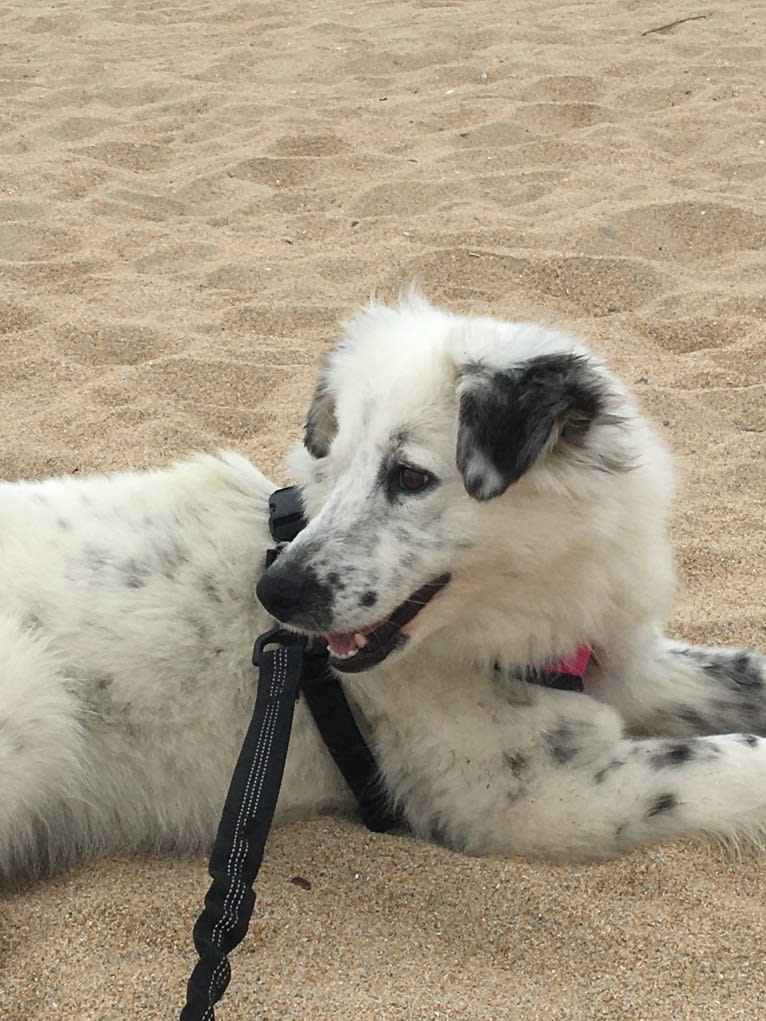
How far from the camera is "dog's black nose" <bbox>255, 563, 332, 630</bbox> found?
265cm

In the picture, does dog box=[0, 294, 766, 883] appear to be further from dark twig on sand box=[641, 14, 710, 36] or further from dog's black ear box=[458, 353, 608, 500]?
dark twig on sand box=[641, 14, 710, 36]

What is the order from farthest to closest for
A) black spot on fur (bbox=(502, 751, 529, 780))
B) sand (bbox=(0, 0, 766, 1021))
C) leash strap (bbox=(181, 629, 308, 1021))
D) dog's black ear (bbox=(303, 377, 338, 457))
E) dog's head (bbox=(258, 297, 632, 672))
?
dog's black ear (bbox=(303, 377, 338, 457)) → black spot on fur (bbox=(502, 751, 529, 780)) → dog's head (bbox=(258, 297, 632, 672)) → sand (bbox=(0, 0, 766, 1021)) → leash strap (bbox=(181, 629, 308, 1021))

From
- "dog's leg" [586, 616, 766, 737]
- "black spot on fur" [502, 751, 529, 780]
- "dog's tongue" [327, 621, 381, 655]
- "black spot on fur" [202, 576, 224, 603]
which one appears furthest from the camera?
"dog's leg" [586, 616, 766, 737]

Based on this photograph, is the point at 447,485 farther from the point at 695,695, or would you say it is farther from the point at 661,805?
the point at 695,695

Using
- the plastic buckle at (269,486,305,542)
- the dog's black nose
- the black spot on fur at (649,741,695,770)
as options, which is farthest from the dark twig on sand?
the dog's black nose

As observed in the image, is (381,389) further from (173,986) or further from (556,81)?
(556,81)

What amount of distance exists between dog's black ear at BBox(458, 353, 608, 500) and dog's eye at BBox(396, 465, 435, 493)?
0.12 m

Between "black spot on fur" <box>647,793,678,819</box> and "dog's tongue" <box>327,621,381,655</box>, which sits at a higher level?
"dog's tongue" <box>327,621,381,655</box>

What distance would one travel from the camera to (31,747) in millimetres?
2809

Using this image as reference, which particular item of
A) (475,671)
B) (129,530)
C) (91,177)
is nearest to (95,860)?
(129,530)

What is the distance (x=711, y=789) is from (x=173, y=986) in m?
1.29

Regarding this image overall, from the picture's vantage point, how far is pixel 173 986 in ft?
8.11

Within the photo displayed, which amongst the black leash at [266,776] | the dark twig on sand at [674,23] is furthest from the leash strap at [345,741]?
the dark twig on sand at [674,23]

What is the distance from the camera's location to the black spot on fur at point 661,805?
2.84 metres
